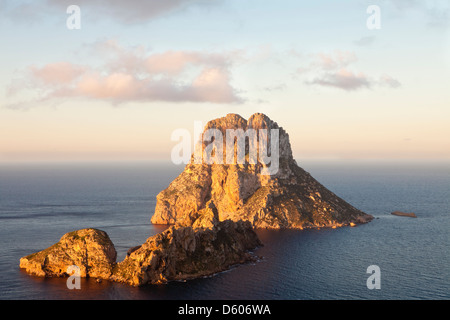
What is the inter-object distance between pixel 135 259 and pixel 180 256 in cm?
1413

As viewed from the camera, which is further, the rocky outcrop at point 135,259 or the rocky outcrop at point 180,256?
the rocky outcrop at point 135,259

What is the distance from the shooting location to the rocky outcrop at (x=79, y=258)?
408 feet

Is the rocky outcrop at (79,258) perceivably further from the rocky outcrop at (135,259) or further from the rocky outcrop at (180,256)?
the rocky outcrop at (180,256)

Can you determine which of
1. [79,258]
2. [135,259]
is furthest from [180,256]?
[79,258]

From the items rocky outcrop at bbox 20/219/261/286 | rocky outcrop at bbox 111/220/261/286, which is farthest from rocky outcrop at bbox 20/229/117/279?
rocky outcrop at bbox 111/220/261/286

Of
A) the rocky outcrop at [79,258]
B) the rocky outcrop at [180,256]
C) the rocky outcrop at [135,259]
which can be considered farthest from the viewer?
the rocky outcrop at [79,258]

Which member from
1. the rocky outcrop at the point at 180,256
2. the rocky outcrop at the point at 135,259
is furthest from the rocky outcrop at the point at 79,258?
the rocky outcrop at the point at 180,256

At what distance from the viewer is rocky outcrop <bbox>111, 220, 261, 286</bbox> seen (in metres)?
121

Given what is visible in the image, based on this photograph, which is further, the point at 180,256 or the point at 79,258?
the point at 180,256

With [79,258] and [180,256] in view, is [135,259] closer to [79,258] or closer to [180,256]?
[180,256]

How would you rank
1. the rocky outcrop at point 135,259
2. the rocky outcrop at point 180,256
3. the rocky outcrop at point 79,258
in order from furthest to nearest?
the rocky outcrop at point 79,258 → the rocky outcrop at point 135,259 → the rocky outcrop at point 180,256

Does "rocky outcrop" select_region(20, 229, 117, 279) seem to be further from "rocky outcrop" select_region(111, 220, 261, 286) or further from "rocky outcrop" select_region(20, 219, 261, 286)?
"rocky outcrop" select_region(111, 220, 261, 286)

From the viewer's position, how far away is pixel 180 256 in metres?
129
